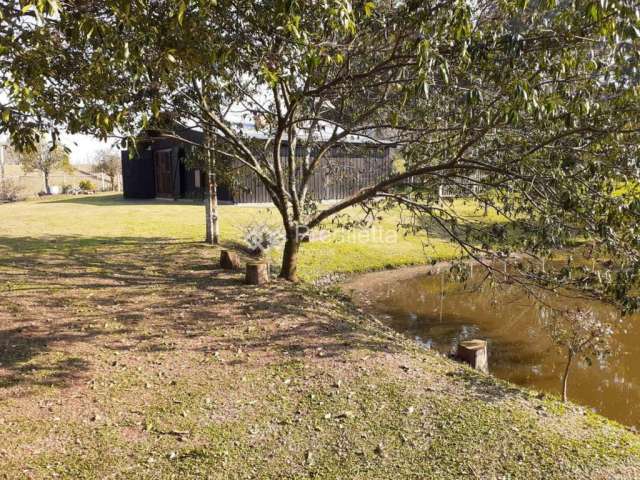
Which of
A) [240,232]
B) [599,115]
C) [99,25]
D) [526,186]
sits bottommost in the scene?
[240,232]

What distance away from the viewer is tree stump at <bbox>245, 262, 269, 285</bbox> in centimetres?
760

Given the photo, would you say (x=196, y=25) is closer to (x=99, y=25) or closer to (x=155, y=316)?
(x=99, y=25)

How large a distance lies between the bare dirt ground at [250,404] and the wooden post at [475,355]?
1.25ft

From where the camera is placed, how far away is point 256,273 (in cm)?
760

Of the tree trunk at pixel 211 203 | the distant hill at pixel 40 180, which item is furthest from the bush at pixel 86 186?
the tree trunk at pixel 211 203

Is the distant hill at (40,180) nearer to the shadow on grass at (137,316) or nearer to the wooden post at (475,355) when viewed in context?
the shadow on grass at (137,316)

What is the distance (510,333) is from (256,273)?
4.20 m

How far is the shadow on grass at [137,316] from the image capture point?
4.77m

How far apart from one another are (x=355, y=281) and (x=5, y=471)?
7695mm

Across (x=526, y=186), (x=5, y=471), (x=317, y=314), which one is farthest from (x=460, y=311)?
(x=5, y=471)

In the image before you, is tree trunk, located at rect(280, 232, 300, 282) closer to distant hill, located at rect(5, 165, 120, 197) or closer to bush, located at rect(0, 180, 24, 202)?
bush, located at rect(0, 180, 24, 202)

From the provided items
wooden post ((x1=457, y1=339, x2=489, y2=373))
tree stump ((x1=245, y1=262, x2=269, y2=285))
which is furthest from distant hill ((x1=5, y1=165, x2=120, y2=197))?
wooden post ((x1=457, y1=339, x2=489, y2=373))

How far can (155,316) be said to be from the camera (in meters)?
5.98

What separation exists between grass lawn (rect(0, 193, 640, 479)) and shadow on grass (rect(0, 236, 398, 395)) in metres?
0.03
